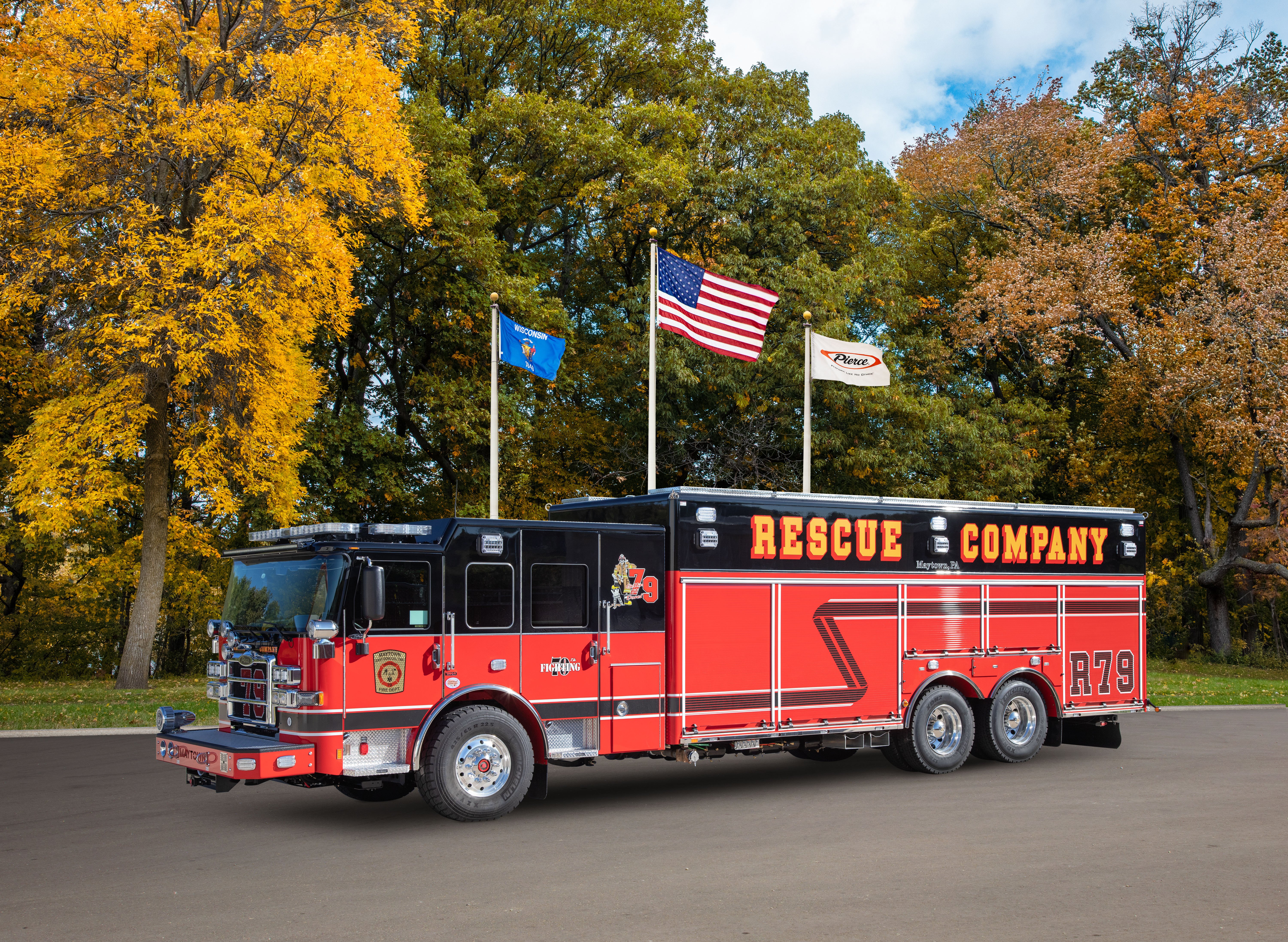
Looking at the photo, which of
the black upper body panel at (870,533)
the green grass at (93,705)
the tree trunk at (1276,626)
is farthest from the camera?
the tree trunk at (1276,626)

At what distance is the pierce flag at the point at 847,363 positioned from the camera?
20.3 metres

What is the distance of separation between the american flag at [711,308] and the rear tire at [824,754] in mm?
6983

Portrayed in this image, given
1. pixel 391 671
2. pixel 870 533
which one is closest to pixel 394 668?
pixel 391 671

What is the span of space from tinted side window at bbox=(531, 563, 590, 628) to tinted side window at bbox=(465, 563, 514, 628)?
245mm

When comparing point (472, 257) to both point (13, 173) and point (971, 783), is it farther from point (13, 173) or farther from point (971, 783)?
point (971, 783)

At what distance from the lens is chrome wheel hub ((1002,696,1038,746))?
1441 cm

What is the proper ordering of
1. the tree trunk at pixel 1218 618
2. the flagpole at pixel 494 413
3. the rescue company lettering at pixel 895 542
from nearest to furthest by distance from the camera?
the rescue company lettering at pixel 895 542 → the flagpole at pixel 494 413 → the tree trunk at pixel 1218 618

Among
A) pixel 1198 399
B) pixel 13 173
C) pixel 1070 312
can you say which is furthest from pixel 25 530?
pixel 1198 399

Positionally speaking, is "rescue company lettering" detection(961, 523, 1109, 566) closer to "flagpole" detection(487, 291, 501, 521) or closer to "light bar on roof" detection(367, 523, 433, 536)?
"flagpole" detection(487, 291, 501, 521)

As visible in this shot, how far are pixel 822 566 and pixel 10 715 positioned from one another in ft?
44.8

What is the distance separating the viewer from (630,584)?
11.6m

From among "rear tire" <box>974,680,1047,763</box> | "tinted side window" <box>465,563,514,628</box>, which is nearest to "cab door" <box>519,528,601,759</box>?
"tinted side window" <box>465,563,514,628</box>

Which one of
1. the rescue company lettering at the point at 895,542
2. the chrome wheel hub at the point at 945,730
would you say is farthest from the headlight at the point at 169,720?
the chrome wheel hub at the point at 945,730

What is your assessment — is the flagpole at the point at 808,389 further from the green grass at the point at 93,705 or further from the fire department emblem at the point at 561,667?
the green grass at the point at 93,705
